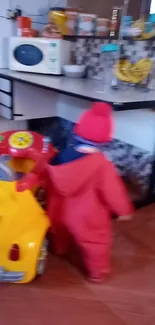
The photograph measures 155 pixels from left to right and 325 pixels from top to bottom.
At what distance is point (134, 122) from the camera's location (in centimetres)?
187

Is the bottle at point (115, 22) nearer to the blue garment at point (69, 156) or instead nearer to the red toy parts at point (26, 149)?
the red toy parts at point (26, 149)

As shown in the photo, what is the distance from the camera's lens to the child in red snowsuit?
1.09 m

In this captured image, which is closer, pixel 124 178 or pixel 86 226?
pixel 86 226

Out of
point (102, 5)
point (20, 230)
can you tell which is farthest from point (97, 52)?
point (20, 230)

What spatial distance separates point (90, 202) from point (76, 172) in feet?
0.44

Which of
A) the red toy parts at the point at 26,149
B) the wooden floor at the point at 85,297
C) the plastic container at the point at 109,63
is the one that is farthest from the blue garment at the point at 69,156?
the plastic container at the point at 109,63

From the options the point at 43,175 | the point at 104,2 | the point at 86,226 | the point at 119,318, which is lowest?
the point at 119,318

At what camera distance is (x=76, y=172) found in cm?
108

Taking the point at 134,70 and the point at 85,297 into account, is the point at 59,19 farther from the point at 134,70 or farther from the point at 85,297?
the point at 85,297

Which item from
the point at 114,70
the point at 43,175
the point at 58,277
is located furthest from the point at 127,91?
the point at 58,277

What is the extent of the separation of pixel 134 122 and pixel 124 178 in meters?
0.44

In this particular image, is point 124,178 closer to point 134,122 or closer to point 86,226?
point 134,122

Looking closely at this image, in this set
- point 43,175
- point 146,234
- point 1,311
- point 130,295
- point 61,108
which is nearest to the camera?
point 1,311

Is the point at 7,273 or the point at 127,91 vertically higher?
the point at 127,91
